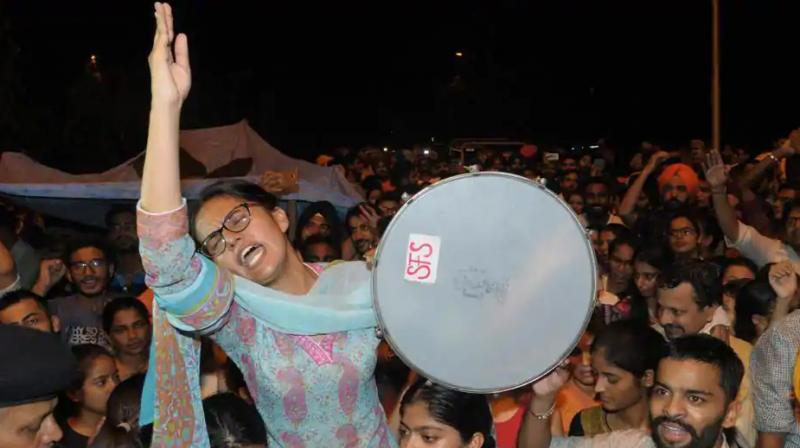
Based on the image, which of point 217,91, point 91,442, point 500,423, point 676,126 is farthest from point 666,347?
point 217,91

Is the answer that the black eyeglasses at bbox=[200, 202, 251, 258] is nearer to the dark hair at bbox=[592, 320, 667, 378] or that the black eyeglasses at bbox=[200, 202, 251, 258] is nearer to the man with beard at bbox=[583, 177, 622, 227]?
the dark hair at bbox=[592, 320, 667, 378]

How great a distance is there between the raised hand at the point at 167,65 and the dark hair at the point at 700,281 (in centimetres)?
304

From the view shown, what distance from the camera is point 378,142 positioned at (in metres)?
36.2

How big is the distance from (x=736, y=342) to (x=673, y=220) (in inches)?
88.9

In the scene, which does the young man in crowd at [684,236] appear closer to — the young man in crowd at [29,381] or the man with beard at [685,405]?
the man with beard at [685,405]

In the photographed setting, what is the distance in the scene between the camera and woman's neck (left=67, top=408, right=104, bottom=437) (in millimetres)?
4520

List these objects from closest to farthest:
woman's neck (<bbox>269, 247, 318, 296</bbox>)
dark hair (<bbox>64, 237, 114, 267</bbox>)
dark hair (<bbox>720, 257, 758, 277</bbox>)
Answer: woman's neck (<bbox>269, 247, 318, 296</bbox>), dark hair (<bbox>720, 257, 758, 277</bbox>), dark hair (<bbox>64, 237, 114, 267</bbox>)

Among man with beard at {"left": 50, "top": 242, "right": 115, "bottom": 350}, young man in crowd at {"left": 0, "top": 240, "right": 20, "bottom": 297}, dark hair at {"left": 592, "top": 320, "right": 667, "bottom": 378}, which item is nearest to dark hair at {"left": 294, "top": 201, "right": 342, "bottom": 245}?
man with beard at {"left": 50, "top": 242, "right": 115, "bottom": 350}

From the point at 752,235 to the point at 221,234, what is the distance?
4.52 meters

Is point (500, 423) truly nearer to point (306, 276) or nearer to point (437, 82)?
point (306, 276)

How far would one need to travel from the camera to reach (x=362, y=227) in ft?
24.5

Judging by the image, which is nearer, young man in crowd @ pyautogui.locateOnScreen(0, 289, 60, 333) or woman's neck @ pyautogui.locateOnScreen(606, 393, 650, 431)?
woman's neck @ pyautogui.locateOnScreen(606, 393, 650, 431)

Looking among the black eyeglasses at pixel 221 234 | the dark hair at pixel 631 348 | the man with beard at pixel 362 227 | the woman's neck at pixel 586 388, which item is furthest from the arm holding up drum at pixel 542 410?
the man with beard at pixel 362 227

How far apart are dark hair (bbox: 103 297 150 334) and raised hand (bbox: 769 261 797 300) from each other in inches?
120
